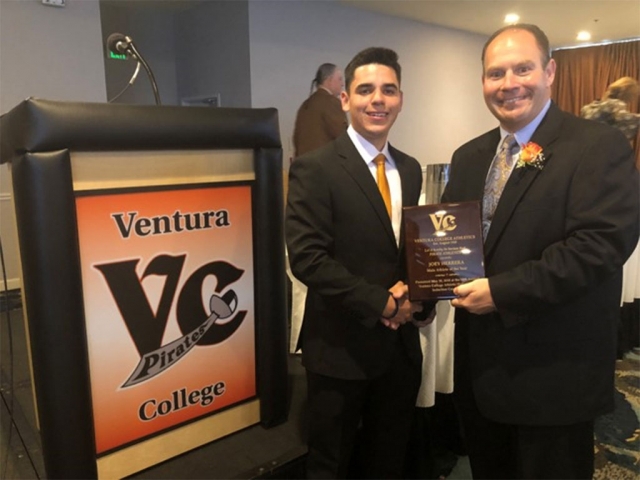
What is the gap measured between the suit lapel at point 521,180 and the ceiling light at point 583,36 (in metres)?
7.59

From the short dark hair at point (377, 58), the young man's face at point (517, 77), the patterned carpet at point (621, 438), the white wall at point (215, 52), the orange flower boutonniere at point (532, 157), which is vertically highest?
the white wall at point (215, 52)

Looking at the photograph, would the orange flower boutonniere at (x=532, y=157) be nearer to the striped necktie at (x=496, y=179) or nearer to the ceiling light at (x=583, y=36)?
the striped necktie at (x=496, y=179)

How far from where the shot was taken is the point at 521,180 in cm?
110

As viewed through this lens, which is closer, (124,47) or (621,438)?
(124,47)

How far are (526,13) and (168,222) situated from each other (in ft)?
20.7

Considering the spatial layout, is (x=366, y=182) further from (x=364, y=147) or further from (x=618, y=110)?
(x=618, y=110)

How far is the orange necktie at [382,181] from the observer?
4.13 ft

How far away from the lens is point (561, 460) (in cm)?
113

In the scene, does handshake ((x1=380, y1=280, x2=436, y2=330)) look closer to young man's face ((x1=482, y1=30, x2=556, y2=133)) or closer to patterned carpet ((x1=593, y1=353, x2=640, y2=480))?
young man's face ((x1=482, y1=30, x2=556, y2=133))

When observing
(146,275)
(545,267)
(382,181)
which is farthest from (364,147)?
(146,275)

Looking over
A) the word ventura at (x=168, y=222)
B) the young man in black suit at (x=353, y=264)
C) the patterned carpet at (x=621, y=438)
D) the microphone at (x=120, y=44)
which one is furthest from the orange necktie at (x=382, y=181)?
the patterned carpet at (x=621, y=438)

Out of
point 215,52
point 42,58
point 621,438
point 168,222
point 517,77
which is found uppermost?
point 215,52

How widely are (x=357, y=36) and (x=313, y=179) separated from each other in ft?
16.4

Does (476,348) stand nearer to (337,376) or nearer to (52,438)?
(337,376)
